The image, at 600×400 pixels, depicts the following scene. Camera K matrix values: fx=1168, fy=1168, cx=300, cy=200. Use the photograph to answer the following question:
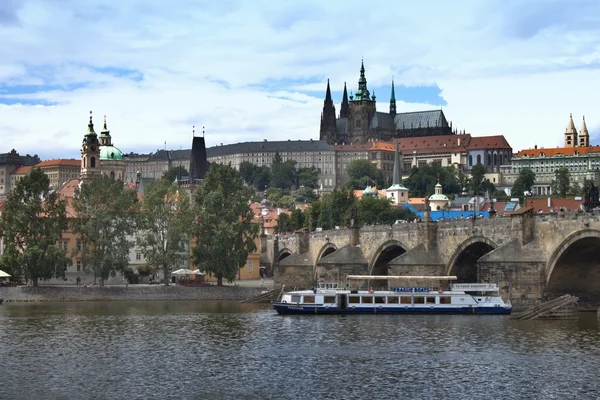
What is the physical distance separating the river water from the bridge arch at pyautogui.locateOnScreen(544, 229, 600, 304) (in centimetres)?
201

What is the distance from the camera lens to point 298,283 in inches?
4220

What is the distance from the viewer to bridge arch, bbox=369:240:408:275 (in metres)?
93.4

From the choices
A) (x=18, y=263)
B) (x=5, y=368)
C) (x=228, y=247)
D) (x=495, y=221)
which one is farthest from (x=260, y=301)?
(x=5, y=368)

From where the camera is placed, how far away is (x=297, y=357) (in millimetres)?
55250

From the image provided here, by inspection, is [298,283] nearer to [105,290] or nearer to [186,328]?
[105,290]

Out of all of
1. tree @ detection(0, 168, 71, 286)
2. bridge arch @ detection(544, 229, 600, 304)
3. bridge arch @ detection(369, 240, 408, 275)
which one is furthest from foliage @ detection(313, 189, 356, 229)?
bridge arch @ detection(544, 229, 600, 304)

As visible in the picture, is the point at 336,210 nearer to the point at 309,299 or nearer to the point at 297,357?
the point at 309,299

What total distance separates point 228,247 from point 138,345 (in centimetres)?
3990

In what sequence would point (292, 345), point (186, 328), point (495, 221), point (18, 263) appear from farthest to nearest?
point (18, 263) < point (495, 221) < point (186, 328) < point (292, 345)

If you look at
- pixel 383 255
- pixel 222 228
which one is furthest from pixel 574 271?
pixel 222 228

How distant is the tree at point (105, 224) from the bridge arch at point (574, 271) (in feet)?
134

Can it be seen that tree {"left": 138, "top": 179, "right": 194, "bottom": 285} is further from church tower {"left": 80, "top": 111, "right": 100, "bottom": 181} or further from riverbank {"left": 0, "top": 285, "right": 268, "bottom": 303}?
church tower {"left": 80, "top": 111, "right": 100, "bottom": 181}

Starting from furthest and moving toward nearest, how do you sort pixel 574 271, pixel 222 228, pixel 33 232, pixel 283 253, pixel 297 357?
pixel 283 253
pixel 222 228
pixel 33 232
pixel 574 271
pixel 297 357

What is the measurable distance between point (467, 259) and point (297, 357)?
100 ft
